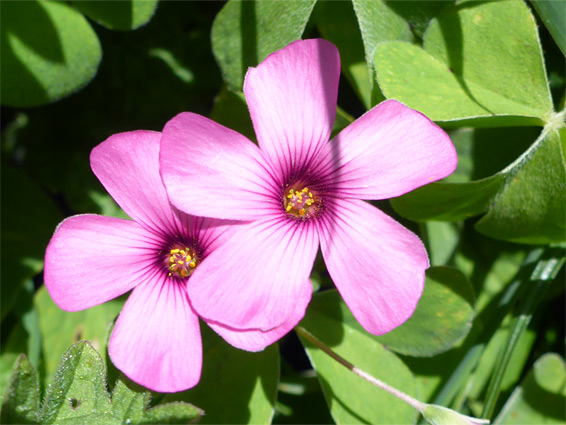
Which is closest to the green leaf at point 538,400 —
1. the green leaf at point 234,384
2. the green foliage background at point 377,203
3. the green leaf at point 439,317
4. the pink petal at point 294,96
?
the green foliage background at point 377,203

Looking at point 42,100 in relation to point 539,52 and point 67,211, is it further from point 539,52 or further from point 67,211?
point 539,52

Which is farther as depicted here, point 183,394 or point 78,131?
point 78,131

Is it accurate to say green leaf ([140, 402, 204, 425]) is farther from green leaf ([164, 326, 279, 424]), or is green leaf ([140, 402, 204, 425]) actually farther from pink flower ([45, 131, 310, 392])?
green leaf ([164, 326, 279, 424])

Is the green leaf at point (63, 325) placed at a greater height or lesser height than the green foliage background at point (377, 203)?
lesser

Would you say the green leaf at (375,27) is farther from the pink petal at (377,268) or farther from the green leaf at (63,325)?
the green leaf at (63,325)

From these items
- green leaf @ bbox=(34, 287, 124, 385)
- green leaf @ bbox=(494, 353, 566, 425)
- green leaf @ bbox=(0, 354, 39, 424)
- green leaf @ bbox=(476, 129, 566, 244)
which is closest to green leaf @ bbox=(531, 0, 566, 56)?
green leaf @ bbox=(476, 129, 566, 244)

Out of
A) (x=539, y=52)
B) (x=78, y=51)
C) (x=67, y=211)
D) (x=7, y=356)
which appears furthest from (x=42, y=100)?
(x=539, y=52)
